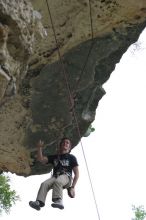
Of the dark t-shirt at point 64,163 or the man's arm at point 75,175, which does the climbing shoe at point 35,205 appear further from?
the man's arm at point 75,175

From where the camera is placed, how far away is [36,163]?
10.4 m

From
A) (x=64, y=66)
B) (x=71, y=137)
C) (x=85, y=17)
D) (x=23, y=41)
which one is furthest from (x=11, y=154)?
(x=23, y=41)

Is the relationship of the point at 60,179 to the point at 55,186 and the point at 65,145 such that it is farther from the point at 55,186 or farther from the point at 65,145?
the point at 65,145

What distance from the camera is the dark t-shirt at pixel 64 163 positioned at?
7.73 meters

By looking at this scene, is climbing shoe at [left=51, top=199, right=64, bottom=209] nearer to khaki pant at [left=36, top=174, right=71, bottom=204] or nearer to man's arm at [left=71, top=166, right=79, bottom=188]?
khaki pant at [left=36, top=174, right=71, bottom=204]

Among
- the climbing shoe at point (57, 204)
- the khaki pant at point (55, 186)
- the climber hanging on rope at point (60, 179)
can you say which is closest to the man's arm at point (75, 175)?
the climber hanging on rope at point (60, 179)

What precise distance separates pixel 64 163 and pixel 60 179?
1.21ft

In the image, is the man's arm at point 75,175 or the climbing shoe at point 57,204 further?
the man's arm at point 75,175

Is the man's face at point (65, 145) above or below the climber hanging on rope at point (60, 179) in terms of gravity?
above

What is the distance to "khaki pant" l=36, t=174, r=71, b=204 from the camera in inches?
291

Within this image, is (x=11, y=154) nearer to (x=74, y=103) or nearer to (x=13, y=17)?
(x=74, y=103)

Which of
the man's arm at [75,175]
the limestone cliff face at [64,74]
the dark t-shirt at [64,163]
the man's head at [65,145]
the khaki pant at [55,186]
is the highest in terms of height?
the limestone cliff face at [64,74]

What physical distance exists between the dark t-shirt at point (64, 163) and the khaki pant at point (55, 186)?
12cm

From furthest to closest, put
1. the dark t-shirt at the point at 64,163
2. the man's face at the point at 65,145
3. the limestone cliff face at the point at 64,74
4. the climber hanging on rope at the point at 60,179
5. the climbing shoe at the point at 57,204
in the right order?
the limestone cliff face at the point at 64,74 < the man's face at the point at 65,145 < the dark t-shirt at the point at 64,163 < the climber hanging on rope at the point at 60,179 < the climbing shoe at the point at 57,204
